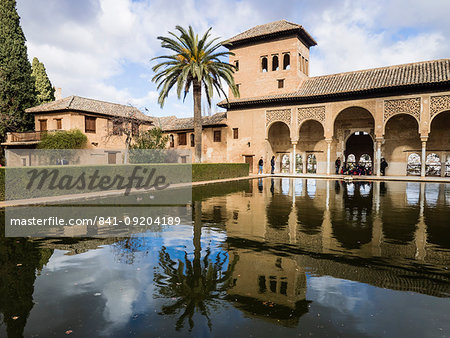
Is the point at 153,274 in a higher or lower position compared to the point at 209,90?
lower

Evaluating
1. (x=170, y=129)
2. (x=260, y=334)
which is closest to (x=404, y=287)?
(x=260, y=334)

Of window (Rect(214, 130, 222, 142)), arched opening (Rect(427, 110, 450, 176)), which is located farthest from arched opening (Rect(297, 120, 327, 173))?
arched opening (Rect(427, 110, 450, 176))

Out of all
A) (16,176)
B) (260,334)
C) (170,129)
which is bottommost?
(260,334)

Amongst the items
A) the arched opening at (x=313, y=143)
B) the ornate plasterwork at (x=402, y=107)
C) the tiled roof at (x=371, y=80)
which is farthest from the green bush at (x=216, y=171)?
the ornate plasterwork at (x=402, y=107)

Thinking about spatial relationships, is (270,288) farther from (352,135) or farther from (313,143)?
(352,135)

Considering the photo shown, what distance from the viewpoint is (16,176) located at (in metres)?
11.5

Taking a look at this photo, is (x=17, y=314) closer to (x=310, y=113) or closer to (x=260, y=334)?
(x=260, y=334)

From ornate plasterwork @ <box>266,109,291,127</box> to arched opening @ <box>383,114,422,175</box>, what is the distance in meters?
8.83

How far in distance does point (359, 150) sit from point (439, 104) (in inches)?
364

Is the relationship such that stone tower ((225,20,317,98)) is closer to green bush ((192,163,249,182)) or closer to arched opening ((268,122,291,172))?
arched opening ((268,122,291,172))

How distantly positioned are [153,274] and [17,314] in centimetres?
159

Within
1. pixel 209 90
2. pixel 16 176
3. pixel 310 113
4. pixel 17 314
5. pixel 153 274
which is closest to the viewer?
pixel 17 314

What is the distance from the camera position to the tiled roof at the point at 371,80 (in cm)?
2330

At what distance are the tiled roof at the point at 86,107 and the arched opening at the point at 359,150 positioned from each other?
2254 centimetres
